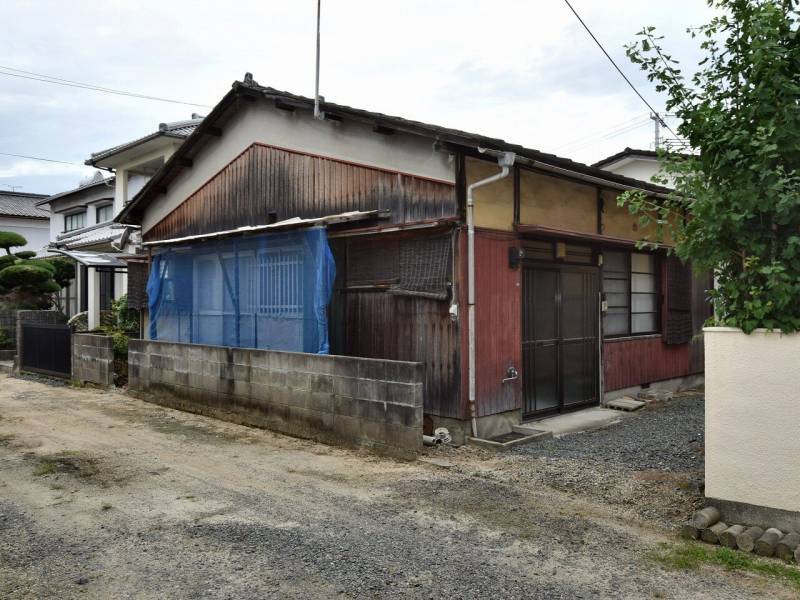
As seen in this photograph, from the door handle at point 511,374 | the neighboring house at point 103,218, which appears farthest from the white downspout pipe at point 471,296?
the neighboring house at point 103,218

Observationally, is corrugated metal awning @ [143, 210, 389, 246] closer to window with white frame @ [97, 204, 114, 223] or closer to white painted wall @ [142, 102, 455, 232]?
white painted wall @ [142, 102, 455, 232]

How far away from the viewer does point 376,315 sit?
8.10 metres

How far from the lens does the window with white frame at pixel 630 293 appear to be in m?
9.77

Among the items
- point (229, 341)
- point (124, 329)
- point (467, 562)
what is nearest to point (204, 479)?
point (467, 562)

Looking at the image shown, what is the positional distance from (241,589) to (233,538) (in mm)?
831

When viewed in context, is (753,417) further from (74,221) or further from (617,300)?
(74,221)

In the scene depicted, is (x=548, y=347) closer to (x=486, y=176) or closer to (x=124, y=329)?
(x=486, y=176)

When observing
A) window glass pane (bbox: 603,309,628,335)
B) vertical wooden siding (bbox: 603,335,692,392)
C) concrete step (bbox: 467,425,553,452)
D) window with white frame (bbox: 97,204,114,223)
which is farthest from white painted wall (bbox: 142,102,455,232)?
window with white frame (bbox: 97,204,114,223)

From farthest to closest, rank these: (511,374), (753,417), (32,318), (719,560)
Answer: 1. (32,318)
2. (511,374)
3. (753,417)
4. (719,560)

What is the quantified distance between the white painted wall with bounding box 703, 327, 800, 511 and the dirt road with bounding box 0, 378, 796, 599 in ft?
2.20

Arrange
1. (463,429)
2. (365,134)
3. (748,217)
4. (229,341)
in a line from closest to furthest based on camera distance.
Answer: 1. (748,217)
2. (463,429)
3. (365,134)
4. (229,341)

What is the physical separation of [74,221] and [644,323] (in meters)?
21.3

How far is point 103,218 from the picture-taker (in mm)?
22078

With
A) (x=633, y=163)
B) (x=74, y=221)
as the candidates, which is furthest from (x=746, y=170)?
(x=74, y=221)
